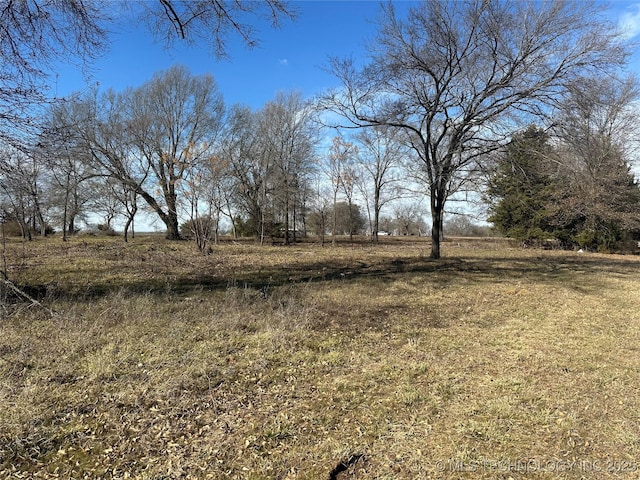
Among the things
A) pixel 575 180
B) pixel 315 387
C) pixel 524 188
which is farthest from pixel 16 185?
pixel 524 188

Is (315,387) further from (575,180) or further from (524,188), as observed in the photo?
(524,188)

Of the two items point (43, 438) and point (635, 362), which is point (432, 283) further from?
point (43, 438)

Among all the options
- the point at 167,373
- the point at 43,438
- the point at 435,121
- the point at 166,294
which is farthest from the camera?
the point at 435,121

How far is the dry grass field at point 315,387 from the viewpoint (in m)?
2.48

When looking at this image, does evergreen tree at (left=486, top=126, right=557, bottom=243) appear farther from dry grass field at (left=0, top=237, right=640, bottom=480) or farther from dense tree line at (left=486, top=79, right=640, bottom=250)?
dry grass field at (left=0, top=237, right=640, bottom=480)

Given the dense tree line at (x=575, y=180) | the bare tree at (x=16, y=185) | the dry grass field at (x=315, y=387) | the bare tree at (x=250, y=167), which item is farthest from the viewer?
the bare tree at (x=250, y=167)

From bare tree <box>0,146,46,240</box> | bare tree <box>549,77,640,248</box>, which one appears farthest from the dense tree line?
bare tree <box>0,146,46,240</box>

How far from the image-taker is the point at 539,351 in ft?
14.8

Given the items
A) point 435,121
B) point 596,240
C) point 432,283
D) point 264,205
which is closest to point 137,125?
point 264,205

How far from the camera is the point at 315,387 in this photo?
3.56 metres

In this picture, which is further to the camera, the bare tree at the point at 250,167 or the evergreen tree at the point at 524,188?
the bare tree at the point at 250,167

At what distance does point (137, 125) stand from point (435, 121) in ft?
64.7

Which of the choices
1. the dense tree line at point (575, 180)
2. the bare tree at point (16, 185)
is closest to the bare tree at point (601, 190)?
the dense tree line at point (575, 180)

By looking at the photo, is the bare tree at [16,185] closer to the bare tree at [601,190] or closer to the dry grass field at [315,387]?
the dry grass field at [315,387]
